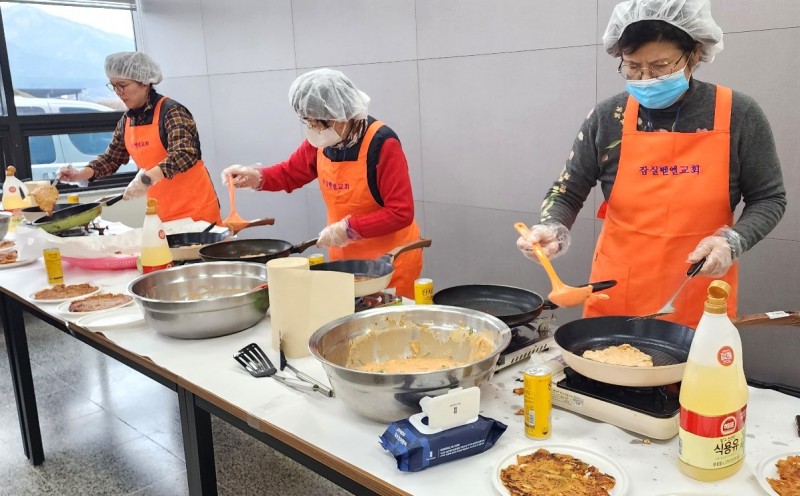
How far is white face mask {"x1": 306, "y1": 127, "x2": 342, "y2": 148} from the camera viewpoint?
2.87 m

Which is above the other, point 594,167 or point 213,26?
point 213,26

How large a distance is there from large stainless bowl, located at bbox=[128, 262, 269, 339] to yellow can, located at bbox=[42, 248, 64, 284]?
A: 2.27ft

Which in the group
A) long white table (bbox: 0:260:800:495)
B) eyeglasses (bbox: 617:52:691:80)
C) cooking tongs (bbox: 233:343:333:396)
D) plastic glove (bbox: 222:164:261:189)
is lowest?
long white table (bbox: 0:260:800:495)

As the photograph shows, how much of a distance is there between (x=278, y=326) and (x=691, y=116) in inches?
54.9

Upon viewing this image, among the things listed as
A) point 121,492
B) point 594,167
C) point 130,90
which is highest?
point 130,90

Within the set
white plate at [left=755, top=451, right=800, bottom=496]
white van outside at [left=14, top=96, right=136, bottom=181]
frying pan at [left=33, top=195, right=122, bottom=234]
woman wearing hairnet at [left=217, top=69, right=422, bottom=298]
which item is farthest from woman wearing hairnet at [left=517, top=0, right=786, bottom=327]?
white van outside at [left=14, top=96, right=136, bottom=181]

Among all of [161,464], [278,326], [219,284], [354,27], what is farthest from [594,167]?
[354,27]

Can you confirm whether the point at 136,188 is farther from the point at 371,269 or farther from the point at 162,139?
the point at 371,269

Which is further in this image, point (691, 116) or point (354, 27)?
point (354, 27)

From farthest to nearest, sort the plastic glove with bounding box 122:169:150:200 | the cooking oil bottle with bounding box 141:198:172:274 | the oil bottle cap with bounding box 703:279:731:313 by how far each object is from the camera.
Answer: the plastic glove with bounding box 122:169:150:200, the cooking oil bottle with bounding box 141:198:172:274, the oil bottle cap with bounding box 703:279:731:313

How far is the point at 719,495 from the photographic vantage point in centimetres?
116

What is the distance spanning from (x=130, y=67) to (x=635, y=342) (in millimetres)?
3345

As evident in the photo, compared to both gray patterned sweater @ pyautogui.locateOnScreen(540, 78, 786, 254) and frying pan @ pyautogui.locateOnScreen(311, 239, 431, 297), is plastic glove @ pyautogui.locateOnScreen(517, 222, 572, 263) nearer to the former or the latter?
→ gray patterned sweater @ pyautogui.locateOnScreen(540, 78, 786, 254)

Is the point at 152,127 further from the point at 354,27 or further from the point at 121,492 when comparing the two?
the point at 121,492
